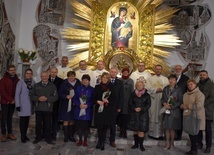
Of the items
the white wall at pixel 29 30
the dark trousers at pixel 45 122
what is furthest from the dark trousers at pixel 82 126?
the white wall at pixel 29 30

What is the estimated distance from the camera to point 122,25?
839 cm

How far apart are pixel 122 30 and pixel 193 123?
15.1ft

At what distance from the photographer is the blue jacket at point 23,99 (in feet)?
15.9

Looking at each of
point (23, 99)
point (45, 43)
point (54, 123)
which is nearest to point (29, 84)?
point (23, 99)

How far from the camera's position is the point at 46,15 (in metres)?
8.53

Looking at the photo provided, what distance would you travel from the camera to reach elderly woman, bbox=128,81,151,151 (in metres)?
4.76

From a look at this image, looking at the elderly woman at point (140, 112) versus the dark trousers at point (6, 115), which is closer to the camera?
the elderly woman at point (140, 112)

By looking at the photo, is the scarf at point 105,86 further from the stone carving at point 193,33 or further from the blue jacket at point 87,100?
the stone carving at point 193,33

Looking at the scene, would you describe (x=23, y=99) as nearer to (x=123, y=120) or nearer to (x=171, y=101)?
(x=123, y=120)

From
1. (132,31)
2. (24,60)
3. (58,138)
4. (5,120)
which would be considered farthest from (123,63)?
(5,120)

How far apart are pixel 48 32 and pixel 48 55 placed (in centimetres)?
76

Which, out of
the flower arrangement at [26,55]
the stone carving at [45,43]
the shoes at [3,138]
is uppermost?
the stone carving at [45,43]

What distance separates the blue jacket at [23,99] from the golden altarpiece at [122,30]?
339 centimetres

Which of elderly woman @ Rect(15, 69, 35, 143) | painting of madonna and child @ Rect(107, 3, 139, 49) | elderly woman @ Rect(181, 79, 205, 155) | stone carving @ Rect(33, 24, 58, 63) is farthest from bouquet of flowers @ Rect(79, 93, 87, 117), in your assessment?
stone carving @ Rect(33, 24, 58, 63)
